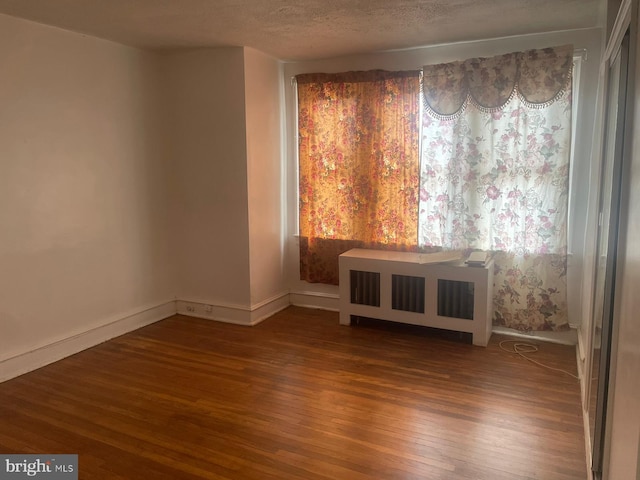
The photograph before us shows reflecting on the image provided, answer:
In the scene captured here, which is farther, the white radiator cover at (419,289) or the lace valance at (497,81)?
the white radiator cover at (419,289)

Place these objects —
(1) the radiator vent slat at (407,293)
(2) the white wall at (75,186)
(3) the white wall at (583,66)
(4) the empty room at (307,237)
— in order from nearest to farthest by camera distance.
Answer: (4) the empty room at (307,237) < (2) the white wall at (75,186) < (3) the white wall at (583,66) < (1) the radiator vent slat at (407,293)

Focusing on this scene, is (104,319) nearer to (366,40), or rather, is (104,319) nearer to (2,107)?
(2,107)

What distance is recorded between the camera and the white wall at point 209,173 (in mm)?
4180

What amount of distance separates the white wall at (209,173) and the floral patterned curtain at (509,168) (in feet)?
5.52

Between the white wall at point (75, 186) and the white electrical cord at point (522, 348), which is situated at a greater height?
the white wall at point (75, 186)

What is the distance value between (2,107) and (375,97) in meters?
2.88

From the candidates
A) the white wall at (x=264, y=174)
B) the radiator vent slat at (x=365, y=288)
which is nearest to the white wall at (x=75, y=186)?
the white wall at (x=264, y=174)

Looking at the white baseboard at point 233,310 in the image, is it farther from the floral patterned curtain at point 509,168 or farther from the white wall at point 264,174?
the floral patterned curtain at point 509,168

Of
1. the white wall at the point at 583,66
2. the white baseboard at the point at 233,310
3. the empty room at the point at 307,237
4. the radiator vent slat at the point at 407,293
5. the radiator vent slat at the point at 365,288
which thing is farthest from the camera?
the white baseboard at the point at 233,310

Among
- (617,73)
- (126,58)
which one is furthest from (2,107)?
(617,73)

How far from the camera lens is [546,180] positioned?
3705mm

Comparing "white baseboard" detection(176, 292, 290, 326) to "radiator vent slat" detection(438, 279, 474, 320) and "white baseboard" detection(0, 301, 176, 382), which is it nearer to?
"white baseboard" detection(0, 301, 176, 382)

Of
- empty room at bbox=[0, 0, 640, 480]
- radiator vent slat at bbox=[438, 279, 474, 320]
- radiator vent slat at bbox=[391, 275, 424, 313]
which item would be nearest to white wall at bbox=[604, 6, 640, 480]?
empty room at bbox=[0, 0, 640, 480]

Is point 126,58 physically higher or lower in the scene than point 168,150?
higher
